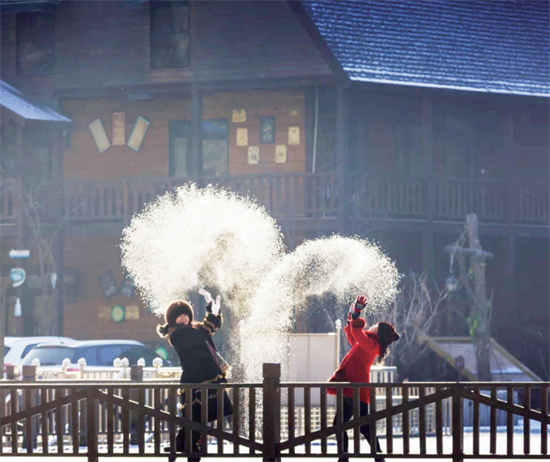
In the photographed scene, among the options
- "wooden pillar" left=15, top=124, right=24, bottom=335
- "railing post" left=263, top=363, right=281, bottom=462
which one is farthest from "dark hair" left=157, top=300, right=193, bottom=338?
"wooden pillar" left=15, top=124, right=24, bottom=335

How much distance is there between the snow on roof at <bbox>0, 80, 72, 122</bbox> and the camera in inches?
1214

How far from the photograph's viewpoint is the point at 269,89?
3122 cm

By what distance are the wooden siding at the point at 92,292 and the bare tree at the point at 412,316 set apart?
22.4 feet

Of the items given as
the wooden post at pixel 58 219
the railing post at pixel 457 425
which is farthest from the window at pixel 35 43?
the railing post at pixel 457 425

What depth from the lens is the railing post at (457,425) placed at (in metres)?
12.7

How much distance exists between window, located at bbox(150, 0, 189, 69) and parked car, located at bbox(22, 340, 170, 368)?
7.98 metres

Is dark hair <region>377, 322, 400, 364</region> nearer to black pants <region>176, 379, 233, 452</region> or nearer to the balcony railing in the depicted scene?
black pants <region>176, 379, 233, 452</region>

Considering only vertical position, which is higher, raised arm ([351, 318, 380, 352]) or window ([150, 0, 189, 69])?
window ([150, 0, 189, 69])

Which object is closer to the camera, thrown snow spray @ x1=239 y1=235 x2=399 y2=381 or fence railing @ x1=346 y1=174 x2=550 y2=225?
thrown snow spray @ x1=239 y1=235 x2=399 y2=381

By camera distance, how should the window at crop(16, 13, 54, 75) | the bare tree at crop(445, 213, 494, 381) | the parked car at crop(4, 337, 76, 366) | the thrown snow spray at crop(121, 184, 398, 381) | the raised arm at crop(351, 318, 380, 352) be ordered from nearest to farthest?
the raised arm at crop(351, 318, 380, 352) < the thrown snow spray at crop(121, 184, 398, 381) < the parked car at crop(4, 337, 76, 366) < the bare tree at crop(445, 213, 494, 381) < the window at crop(16, 13, 54, 75)

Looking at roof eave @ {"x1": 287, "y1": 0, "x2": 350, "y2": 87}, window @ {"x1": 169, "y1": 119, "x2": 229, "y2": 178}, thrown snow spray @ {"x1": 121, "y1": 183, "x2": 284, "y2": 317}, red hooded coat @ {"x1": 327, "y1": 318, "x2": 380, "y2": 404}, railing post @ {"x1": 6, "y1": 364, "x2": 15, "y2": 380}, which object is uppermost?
roof eave @ {"x1": 287, "y1": 0, "x2": 350, "y2": 87}

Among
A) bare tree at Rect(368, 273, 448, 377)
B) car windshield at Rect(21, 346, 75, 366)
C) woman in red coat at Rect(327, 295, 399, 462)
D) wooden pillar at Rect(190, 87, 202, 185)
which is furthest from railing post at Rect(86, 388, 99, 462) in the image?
wooden pillar at Rect(190, 87, 202, 185)

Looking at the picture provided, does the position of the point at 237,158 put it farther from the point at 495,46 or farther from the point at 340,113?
the point at 495,46

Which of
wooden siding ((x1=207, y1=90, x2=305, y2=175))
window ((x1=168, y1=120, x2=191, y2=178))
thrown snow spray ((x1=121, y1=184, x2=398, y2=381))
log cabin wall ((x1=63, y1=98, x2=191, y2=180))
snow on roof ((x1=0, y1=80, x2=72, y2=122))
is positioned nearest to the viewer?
thrown snow spray ((x1=121, y1=184, x2=398, y2=381))
